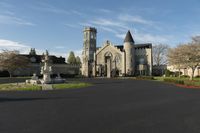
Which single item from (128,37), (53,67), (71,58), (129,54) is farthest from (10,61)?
(71,58)

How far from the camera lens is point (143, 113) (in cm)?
1309

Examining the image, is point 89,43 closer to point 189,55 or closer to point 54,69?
point 54,69

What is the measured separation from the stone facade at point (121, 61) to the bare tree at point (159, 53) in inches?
166

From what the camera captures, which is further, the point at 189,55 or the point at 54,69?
the point at 54,69

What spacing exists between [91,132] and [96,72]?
290 feet

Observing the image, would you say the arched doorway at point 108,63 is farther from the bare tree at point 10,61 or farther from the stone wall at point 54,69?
the bare tree at point 10,61

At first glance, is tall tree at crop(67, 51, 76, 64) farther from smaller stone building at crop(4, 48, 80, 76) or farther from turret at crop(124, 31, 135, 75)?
turret at crop(124, 31, 135, 75)

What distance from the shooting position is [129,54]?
92750 millimetres

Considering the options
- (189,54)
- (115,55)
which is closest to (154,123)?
(189,54)

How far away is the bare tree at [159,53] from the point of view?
99000 mm

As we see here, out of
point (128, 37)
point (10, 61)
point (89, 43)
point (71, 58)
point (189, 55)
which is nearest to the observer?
point (189, 55)

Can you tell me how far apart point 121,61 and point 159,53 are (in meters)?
19.3

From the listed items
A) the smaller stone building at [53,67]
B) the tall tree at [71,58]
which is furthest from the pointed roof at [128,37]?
the tall tree at [71,58]

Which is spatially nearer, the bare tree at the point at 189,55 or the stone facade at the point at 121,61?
the bare tree at the point at 189,55
